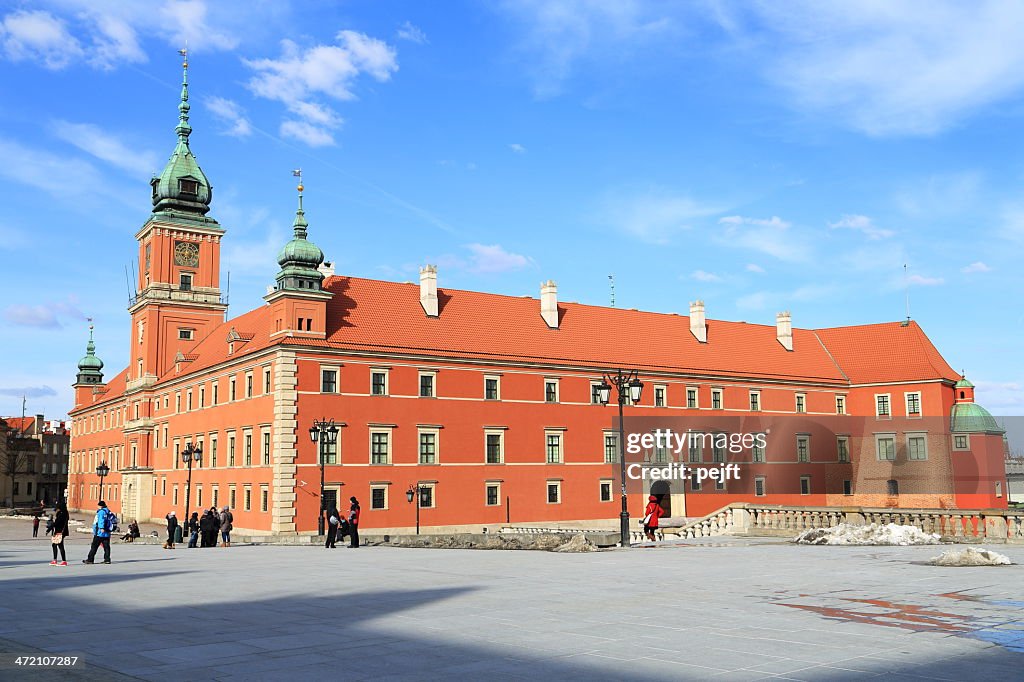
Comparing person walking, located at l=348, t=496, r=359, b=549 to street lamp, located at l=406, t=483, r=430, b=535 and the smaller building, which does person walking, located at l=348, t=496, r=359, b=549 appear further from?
the smaller building

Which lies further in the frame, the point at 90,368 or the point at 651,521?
the point at 90,368

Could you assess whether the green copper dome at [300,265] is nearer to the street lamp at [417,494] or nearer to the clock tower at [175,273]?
the street lamp at [417,494]

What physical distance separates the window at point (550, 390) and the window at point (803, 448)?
2025 centimetres

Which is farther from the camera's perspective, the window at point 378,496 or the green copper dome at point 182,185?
the green copper dome at point 182,185

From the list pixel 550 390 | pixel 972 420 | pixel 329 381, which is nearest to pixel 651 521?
pixel 329 381

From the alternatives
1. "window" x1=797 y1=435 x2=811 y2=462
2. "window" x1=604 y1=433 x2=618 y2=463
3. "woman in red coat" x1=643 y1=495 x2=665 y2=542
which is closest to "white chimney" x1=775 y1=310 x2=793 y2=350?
"window" x1=797 y1=435 x2=811 y2=462

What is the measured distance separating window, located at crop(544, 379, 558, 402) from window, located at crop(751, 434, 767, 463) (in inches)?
638

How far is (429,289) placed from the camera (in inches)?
2053

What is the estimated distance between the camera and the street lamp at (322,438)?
38.9 m

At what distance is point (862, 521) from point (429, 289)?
28585 mm

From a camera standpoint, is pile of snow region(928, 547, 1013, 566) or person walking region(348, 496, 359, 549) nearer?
pile of snow region(928, 547, 1013, 566)

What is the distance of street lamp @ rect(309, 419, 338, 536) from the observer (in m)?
38.9

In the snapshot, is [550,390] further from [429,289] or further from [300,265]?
[300,265]

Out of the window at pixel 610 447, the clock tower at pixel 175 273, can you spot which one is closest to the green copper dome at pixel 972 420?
the window at pixel 610 447
